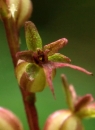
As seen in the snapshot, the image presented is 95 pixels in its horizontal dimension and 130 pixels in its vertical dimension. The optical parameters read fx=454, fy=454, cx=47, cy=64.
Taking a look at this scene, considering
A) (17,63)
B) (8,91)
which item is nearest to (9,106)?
(8,91)

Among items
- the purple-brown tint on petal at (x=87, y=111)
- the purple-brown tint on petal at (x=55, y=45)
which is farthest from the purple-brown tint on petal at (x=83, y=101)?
the purple-brown tint on petal at (x=55, y=45)

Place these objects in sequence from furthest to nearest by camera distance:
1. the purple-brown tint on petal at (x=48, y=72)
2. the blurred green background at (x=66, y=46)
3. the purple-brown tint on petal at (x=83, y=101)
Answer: the blurred green background at (x=66, y=46) < the purple-brown tint on petal at (x=83, y=101) < the purple-brown tint on petal at (x=48, y=72)

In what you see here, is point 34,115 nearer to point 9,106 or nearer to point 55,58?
point 55,58

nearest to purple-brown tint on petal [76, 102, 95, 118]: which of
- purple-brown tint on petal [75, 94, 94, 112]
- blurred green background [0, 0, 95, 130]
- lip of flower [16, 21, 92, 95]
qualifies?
purple-brown tint on petal [75, 94, 94, 112]

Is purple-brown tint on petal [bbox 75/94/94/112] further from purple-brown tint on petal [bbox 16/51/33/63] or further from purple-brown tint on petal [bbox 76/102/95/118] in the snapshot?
purple-brown tint on petal [bbox 16/51/33/63]

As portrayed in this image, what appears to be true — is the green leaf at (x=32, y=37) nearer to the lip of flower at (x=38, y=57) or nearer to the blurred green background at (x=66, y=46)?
the lip of flower at (x=38, y=57)
